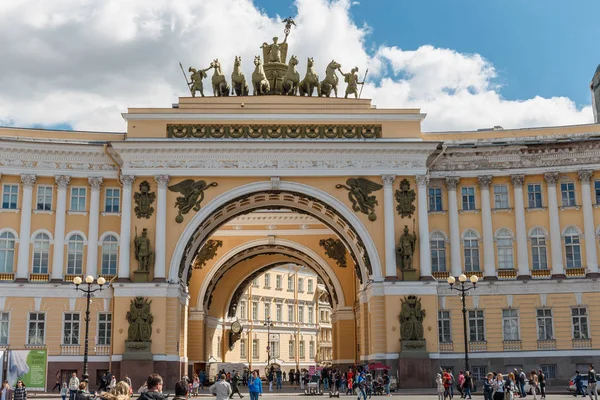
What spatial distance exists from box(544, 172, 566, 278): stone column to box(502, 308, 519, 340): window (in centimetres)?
303

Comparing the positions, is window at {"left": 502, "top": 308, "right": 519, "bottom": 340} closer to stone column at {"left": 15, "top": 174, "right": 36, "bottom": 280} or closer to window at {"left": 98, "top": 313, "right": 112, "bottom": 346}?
window at {"left": 98, "top": 313, "right": 112, "bottom": 346}

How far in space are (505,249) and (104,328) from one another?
71.7ft

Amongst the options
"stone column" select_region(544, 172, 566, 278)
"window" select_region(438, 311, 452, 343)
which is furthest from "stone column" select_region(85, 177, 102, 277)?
"stone column" select_region(544, 172, 566, 278)

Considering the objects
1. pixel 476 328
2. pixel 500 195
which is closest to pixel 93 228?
pixel 476 328

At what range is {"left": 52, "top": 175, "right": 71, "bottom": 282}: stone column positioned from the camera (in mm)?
42812

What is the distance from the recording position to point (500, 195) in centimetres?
4494

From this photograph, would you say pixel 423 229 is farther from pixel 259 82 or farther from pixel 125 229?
pixel 125 229

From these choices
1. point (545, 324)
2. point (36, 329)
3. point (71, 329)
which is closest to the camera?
point (36, 329)

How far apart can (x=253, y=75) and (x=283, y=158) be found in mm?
5393

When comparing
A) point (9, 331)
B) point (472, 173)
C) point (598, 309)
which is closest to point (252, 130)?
point (472, 173)

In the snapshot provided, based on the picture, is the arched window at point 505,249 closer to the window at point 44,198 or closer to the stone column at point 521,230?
the stone column at point 521,230

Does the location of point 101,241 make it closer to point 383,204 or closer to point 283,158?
point 283,158

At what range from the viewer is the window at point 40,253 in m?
42.9

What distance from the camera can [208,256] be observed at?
55.7 m
